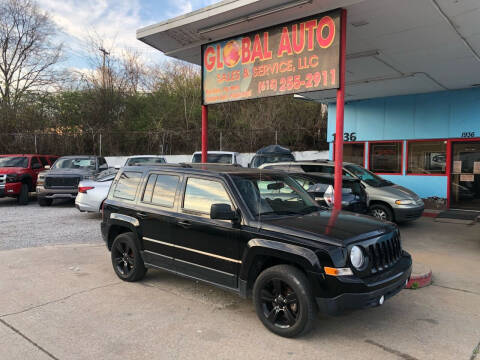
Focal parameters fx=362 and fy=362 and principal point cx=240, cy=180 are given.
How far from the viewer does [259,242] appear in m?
3.70

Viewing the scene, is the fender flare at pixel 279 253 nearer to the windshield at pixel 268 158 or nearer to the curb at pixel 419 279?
the curb at pixel 419 279

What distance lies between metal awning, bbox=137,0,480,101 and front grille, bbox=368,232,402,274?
3.90 metres

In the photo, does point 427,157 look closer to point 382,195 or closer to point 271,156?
point 382,195

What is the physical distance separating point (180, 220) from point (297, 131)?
15.4m

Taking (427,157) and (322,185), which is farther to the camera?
(427,157)

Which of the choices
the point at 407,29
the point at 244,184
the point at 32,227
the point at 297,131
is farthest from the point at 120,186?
the point at 297,131

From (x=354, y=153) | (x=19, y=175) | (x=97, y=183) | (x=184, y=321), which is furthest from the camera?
(x=354, y=153)

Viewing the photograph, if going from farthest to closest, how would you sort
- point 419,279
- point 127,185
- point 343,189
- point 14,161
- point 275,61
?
point 14,161, point 343,189, point 275,61, point 127,185, point 419,279

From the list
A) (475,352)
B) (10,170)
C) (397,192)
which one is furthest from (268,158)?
(475,352)

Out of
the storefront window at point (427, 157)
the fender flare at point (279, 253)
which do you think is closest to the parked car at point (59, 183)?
the fender flare at point (279, 253)

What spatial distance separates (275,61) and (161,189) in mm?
3585

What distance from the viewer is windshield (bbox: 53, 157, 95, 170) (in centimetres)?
1356

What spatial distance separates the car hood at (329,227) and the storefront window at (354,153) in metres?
9.95

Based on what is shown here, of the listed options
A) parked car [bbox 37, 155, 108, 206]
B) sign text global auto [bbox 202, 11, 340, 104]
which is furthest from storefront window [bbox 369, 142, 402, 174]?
parked car [bbox 37, 155, 108, 206]
